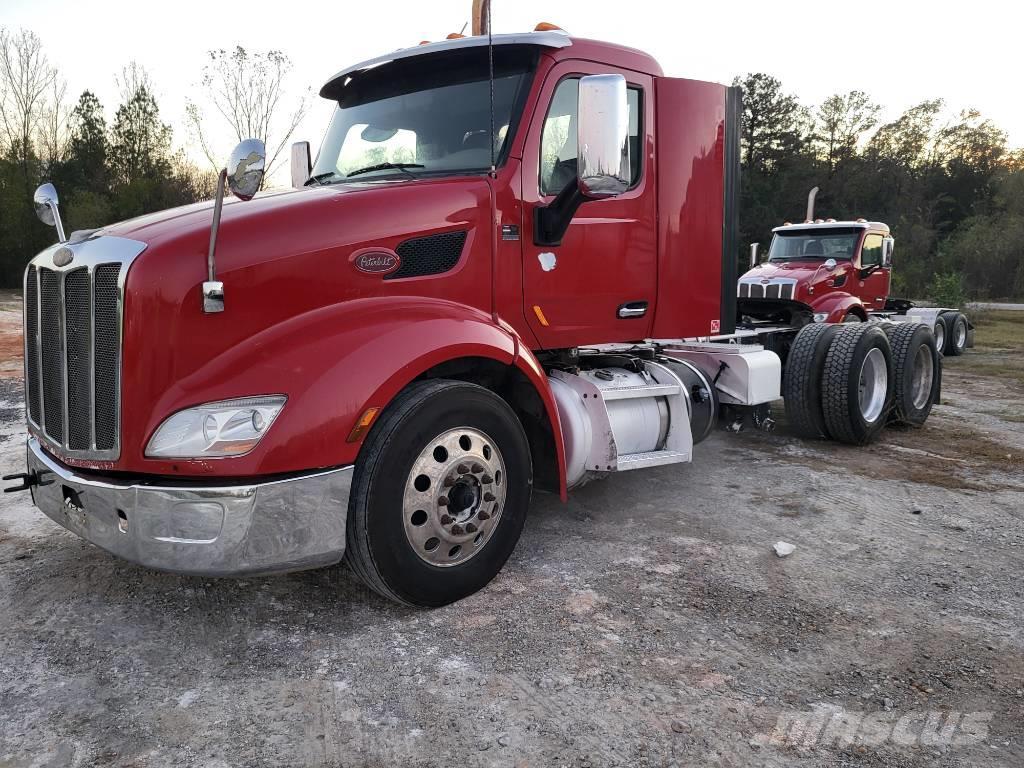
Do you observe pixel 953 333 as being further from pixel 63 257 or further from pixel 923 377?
pixel 63 257

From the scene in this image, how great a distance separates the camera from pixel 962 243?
123 ft

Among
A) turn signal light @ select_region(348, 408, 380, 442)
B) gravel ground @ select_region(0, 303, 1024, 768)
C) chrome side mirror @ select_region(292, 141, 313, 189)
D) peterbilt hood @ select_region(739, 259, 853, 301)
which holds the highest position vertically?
chrome side mirror @ select_region(292, 141, 313, 189)

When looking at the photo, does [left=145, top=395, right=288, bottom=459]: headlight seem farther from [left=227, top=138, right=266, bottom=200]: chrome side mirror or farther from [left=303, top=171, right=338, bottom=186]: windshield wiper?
[left=303, top=171, right=338, bottom=186]: windshield wiper

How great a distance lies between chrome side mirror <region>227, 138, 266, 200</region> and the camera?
119 inches

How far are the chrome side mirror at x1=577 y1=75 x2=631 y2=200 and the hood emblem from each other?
2.30 metres

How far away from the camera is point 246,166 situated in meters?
3.02

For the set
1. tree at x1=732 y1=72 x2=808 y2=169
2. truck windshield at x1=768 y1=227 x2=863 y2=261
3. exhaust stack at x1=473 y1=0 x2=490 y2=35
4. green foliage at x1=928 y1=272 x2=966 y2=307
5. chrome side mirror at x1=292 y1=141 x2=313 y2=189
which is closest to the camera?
chrome side mirror at x1=292 y1=141 x2=313 y2=189

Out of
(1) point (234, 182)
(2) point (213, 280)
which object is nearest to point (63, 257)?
(2) point (213, 280)

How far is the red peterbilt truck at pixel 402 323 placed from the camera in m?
3.05

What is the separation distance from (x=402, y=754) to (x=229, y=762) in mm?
546

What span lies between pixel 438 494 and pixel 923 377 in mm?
6278

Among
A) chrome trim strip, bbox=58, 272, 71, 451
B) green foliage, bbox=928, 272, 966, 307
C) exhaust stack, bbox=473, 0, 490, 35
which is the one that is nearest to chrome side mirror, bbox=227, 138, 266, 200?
chrome trim strip, bbox=58, 272, 71, 451

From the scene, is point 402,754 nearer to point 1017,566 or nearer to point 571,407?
point 571,407

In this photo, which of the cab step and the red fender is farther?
the cab step
